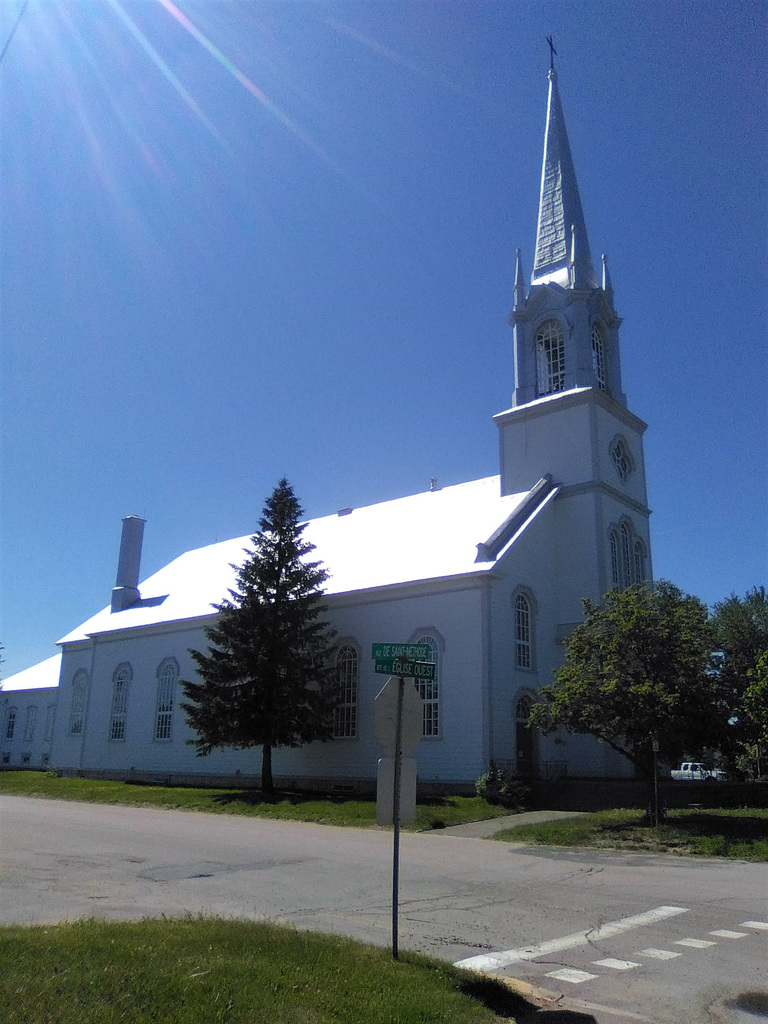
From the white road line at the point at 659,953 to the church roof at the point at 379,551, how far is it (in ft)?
62.6

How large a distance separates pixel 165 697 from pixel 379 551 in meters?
12.8

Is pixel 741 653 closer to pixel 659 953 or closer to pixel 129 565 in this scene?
pixel 659 953

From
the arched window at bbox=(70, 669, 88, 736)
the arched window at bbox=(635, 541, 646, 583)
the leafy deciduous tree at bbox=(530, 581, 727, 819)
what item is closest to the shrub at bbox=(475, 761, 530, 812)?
the leafy deciduous tree at bbox=(530, 581, 727, 819)

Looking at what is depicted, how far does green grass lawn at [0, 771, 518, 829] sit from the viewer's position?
71.6ft

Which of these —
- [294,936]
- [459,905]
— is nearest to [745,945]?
[459,905]

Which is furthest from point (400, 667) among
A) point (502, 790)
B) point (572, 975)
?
point (502, 790)

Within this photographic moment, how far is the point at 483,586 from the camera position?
27.0m

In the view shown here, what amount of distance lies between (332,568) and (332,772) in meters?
8.52

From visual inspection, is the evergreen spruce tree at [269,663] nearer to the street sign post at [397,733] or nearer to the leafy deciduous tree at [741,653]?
the leafy deciduous tree at [741,653]

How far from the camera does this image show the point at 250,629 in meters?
28.8

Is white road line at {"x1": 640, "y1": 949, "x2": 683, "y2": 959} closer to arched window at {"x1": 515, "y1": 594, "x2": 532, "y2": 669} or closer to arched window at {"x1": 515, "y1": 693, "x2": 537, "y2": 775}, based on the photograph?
arched window at {"x1": 515, "y1": 693, "x2": 537, "y2": 775}

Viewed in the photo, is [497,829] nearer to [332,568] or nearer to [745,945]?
[745,945]

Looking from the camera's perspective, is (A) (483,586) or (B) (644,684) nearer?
(B) (644,684)

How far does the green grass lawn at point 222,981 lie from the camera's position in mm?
5176
